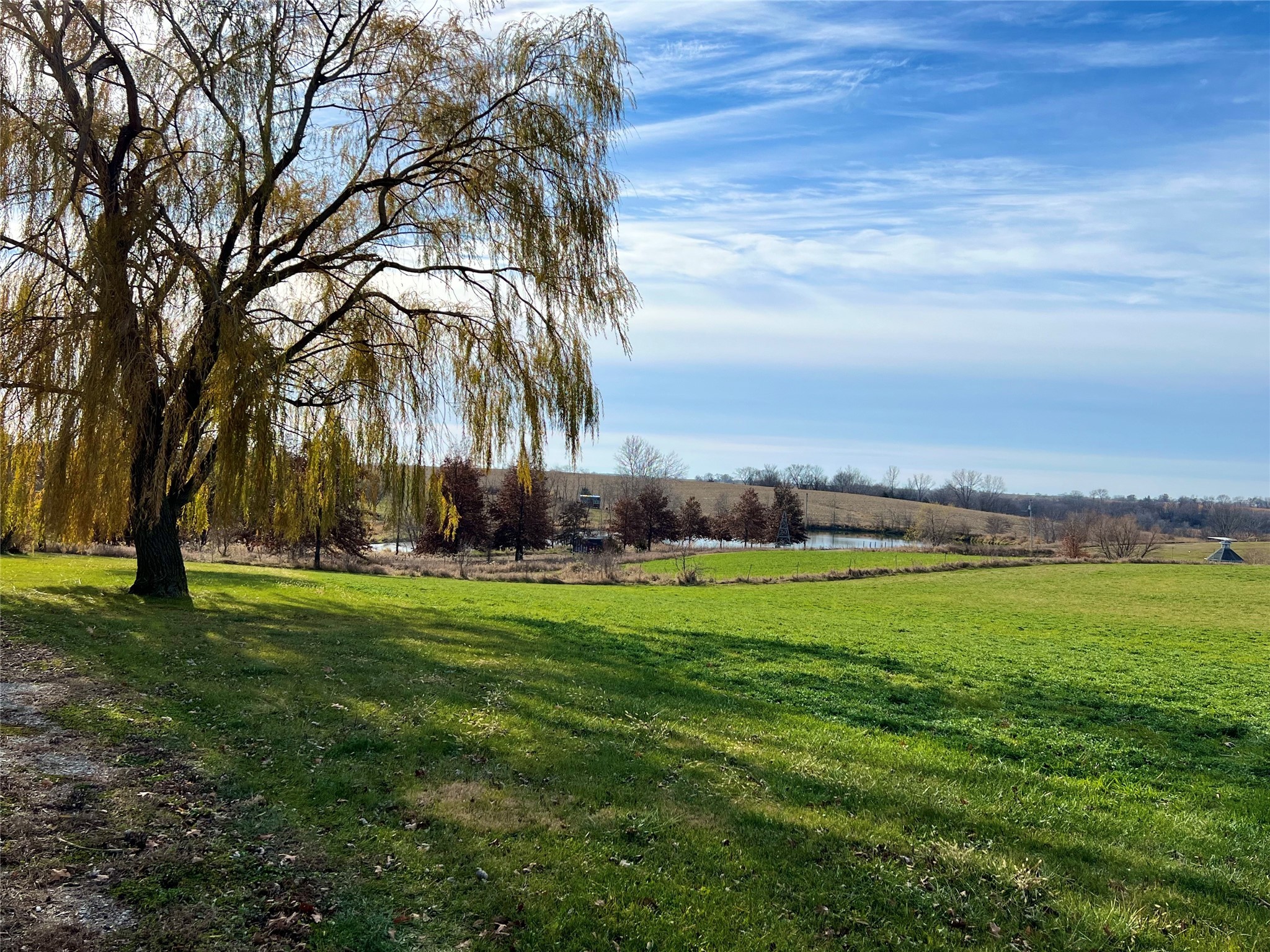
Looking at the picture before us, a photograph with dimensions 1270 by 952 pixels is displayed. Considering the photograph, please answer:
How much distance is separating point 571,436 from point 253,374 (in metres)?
5.12

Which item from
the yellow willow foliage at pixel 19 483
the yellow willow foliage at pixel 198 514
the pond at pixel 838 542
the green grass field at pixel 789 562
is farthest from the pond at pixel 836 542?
the yellow willow foliage at pixel 19 483

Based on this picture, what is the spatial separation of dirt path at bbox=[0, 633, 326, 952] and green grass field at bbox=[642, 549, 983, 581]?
34861 mm

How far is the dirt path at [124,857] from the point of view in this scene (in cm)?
360

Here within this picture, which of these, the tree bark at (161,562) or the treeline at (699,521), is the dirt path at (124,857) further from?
the treeline at (699,521)

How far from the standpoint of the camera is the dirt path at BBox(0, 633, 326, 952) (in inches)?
142

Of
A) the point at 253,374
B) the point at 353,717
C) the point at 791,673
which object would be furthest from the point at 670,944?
the point at 253,374

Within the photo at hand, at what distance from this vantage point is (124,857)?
166 inches

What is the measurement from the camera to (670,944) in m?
3.82

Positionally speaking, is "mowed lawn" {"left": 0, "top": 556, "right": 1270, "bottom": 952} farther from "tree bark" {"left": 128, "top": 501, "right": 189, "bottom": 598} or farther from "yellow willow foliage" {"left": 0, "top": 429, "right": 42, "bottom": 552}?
"yellow willow foliage" {"left": 0, "top": 429, "right": 42, "bottom": 552}

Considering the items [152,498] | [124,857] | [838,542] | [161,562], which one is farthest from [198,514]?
[838,542]

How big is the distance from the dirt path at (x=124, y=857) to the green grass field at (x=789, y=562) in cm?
3486

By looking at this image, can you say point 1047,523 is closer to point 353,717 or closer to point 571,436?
point 571,436

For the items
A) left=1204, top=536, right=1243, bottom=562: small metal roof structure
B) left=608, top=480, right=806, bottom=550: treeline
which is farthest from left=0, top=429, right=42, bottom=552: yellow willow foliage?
left=1204, top=536, right=1243, bottom=562: small metal roof structure

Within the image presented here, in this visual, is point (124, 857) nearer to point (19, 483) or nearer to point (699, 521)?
point (19, 483)
